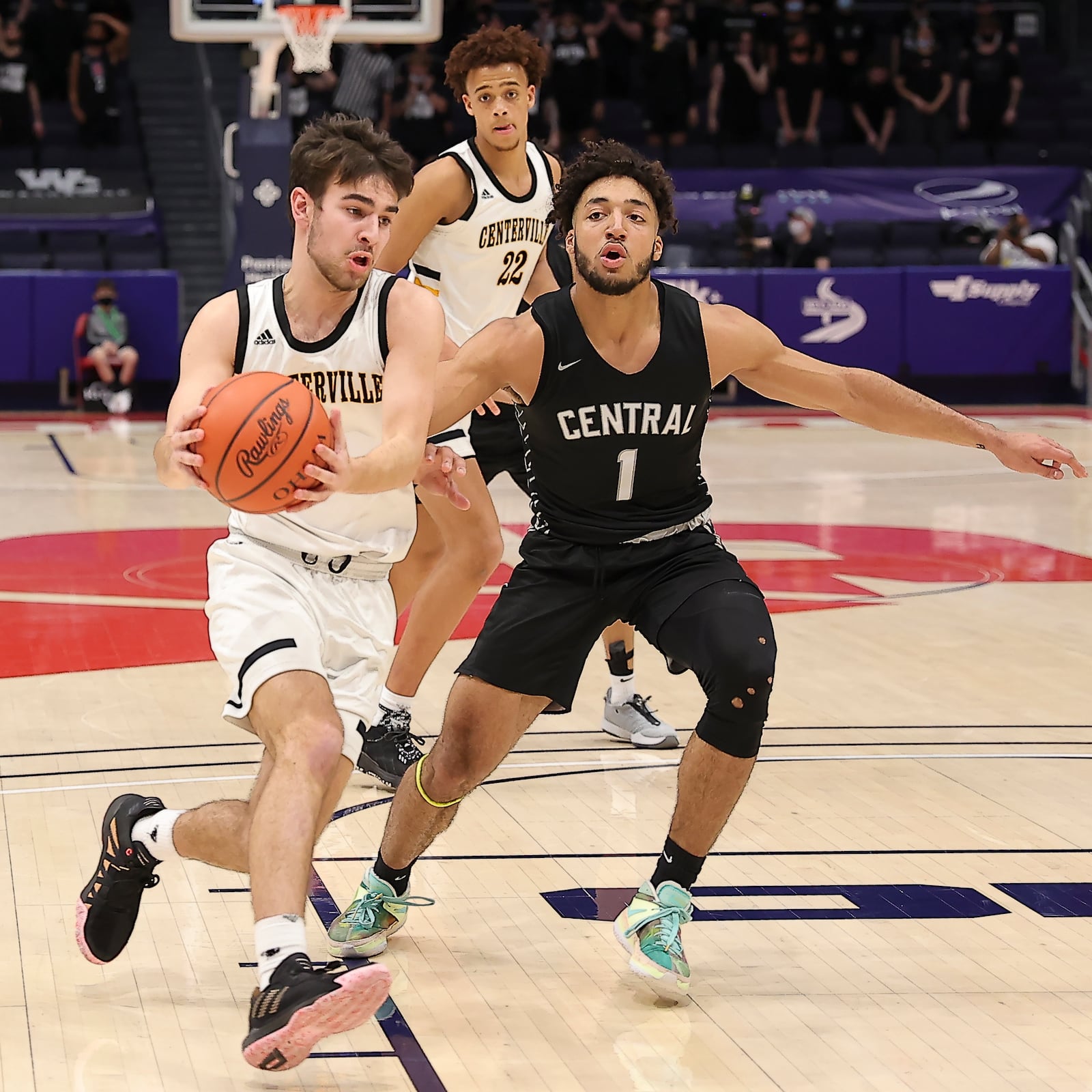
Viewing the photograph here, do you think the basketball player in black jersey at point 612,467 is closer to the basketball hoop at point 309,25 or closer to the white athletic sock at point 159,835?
the white athletic sock at point 159,835

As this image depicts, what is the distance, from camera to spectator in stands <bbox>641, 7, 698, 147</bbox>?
21547mm

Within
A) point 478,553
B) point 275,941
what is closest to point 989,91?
point 478,553

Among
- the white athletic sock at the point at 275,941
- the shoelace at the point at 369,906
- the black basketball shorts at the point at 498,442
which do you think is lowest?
the shoelace at the point at 369,906

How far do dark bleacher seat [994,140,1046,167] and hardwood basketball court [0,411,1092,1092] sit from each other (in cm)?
1385

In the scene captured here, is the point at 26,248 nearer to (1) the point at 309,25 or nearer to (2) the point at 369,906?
(1) the point at 309,25

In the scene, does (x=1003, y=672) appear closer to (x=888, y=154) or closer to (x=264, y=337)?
(x=264, y=337)

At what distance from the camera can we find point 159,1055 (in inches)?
144

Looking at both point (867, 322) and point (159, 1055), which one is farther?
point (867, 322)

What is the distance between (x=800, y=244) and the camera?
19453 mm

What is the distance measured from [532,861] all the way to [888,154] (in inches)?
717

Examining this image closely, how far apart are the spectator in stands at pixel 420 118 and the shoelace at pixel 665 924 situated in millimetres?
16615

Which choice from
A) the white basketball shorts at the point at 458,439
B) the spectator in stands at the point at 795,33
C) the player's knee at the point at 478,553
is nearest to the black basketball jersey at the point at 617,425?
the player's knee at the point at 478,553

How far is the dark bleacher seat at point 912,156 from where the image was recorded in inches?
857

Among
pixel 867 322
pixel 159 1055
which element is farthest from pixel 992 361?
pixel 159 1055
